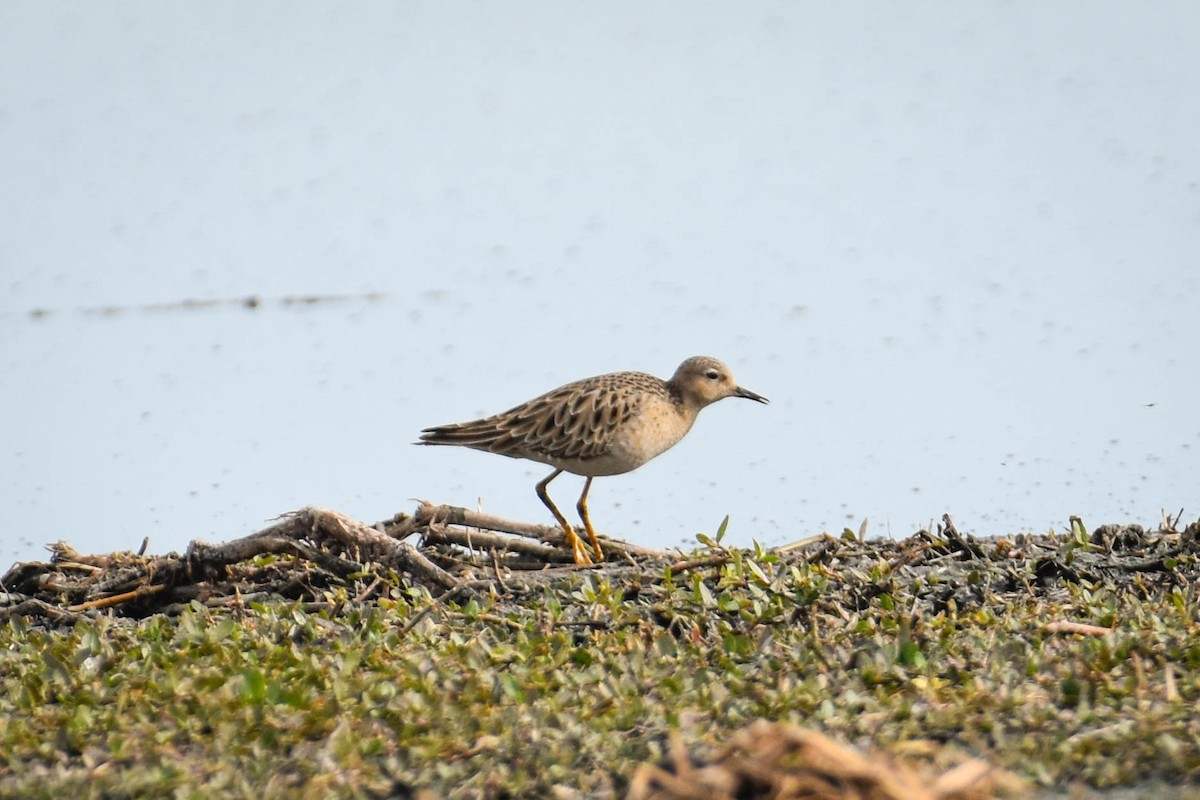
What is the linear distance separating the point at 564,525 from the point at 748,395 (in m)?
2.22

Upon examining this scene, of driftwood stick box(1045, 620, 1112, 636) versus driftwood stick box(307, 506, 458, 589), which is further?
driftwood stick box(307, 506, 458, 589)

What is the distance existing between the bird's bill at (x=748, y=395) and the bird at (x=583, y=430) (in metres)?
0.67

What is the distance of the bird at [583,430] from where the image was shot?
833cm

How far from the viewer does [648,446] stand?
27.9 feet

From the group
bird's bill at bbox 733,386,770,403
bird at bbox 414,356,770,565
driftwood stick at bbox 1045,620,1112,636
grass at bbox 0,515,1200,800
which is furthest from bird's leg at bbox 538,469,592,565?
driftwood stick at bbox 1045,620,1112,636

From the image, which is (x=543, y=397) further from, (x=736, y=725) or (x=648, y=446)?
(x=736, y=725)

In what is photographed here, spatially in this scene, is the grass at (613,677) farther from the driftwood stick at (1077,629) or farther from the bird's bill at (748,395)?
the bird's bill at (748,395)

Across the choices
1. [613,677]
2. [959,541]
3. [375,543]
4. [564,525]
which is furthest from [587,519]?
[613,677]

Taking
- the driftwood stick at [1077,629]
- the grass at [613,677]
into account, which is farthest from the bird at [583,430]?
the driftwood stick at [1077,629]

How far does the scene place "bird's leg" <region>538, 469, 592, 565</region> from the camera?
23.8 feet

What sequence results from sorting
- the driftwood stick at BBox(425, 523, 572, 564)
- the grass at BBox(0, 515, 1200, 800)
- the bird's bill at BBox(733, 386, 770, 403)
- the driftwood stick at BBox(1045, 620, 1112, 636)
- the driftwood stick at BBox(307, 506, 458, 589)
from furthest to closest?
the bird's bill at BBox(733, 386, 770, 403)
the driftwood stick at BBox(425, 523, 572, 564)
the driftwood stick at BBox(307, 506, 458, 589)
the driftwood stick at BBox(1045, 620, 1112, 636)
the grass at BBox(0, 515, 1200, 800)

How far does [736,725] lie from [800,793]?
47.4 inches

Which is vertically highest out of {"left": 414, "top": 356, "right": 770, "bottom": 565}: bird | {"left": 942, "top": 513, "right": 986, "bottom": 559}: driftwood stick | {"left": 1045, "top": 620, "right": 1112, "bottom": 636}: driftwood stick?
{"left": 414, "top": 356, "right": 770, "bottom": 565}: bird

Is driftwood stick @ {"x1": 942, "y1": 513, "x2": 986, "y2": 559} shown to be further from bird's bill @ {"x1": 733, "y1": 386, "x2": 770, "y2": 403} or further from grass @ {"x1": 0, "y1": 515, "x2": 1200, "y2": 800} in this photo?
bird's bill @ {"x1": 733, "y1": 386, "x2": 770, "y2": 403}
